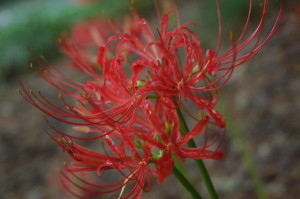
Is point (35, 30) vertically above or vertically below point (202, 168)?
below

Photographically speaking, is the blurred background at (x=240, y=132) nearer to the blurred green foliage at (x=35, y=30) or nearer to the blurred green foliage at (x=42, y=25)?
the blurred green foliage at (x=42, y=25)

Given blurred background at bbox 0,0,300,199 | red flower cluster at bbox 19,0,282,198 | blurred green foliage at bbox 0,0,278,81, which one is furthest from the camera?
blurred green foliage at bbox 0,0,278,81

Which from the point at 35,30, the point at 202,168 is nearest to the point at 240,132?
the point at 202,168

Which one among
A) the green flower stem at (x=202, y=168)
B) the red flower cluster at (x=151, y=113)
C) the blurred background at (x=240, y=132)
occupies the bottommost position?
the blurred background at (x=240, y=132)

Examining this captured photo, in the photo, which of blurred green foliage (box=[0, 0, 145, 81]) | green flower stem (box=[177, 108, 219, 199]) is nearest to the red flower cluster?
green flower stem (box=[177, 108, 219, 199])

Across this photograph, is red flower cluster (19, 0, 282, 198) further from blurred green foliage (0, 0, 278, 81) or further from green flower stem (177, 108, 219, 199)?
blurred green foliage (0, 0, 278, 81)

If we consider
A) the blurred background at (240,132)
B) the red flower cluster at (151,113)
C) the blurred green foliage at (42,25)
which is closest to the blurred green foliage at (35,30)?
the blurred green foliage at (42,25)

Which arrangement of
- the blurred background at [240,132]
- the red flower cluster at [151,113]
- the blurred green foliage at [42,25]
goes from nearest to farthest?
Result: the red flower cluster at [151,113]
the blurred background at [240,132]
the blurred green foliage at [42,25]

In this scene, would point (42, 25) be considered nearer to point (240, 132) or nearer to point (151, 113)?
point (240, 132)
